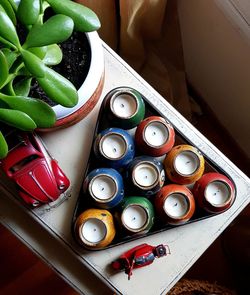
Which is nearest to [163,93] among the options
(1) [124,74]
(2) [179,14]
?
(2) [179,14]

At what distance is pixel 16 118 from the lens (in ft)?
2.54

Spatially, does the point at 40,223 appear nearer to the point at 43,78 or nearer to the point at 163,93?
the point at 43,78

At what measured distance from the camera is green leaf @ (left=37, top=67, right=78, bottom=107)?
77 cm

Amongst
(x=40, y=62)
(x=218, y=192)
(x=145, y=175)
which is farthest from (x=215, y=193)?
(x=40, y=62)

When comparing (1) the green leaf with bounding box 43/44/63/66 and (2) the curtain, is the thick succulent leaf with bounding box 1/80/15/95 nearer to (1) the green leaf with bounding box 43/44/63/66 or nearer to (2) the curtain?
(1) the green leaf with bounding box 43/44/63/66

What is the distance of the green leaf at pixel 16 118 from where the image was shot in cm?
77

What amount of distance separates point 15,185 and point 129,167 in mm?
200

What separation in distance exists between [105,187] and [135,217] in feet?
0.23

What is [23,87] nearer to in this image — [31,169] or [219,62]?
[31,169]

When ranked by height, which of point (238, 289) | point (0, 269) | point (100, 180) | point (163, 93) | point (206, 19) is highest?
point (206, 19)

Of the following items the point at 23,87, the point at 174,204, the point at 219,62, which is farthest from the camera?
the point at 219,62

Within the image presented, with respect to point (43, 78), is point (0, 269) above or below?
below

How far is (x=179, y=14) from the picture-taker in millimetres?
1349

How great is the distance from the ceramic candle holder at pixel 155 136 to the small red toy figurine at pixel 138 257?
16 cm
